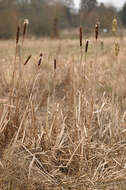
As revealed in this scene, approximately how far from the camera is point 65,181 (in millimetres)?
1328

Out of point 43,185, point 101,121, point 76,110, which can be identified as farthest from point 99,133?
point 43,185

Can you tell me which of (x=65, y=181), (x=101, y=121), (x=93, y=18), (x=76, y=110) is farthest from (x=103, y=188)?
A: (x=93, y=18)

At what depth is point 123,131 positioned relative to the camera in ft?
5.51

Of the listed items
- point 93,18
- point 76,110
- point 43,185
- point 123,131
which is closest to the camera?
point 43,185

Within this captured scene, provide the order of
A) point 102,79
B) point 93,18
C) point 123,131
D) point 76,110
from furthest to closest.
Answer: point 102,79, point 93,18, point 123,131, point 76,110

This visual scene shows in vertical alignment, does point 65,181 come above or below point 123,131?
below

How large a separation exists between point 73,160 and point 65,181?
0.43ft

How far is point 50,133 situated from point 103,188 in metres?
0.40

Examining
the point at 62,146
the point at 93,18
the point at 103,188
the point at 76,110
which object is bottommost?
the point at 103,188

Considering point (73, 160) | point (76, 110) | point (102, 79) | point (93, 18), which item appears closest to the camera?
point (73, 160)

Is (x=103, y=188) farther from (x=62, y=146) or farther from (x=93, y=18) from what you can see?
(x=93, y=18)

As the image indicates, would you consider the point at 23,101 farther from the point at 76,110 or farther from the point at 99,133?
the point at 99,133

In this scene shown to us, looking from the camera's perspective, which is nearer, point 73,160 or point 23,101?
point 73,160

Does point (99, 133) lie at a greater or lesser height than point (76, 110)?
lesser
